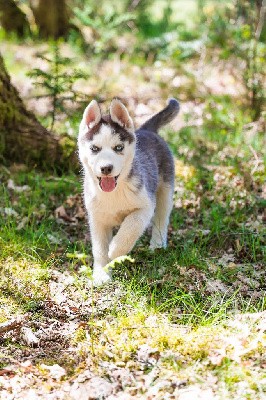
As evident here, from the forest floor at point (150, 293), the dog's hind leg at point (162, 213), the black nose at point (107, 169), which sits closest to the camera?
the forest floor at point (150, 293)

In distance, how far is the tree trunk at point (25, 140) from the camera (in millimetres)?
6922

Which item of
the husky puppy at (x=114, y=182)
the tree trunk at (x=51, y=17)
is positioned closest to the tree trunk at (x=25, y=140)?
the husky puppy at (x=114, y=182)

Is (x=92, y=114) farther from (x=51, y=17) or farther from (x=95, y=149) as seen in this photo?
(x=51, y=17)

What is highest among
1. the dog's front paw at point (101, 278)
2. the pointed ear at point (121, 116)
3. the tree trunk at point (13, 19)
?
the tree trunk at point (13, 19)

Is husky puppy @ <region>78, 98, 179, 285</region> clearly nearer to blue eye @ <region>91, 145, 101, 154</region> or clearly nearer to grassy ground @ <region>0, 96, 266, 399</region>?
blue eye @ <region>91, 145, 101, 154</region>

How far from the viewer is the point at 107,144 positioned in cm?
483

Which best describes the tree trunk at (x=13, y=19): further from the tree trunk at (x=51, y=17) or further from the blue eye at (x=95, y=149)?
the blue eye at (x=95, y=149)

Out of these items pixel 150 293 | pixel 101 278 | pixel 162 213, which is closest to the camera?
pixel 150 293

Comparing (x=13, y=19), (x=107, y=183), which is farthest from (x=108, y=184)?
(x=13, y=19)

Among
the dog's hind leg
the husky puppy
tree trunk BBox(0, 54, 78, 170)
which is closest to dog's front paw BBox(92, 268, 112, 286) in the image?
the husky puppy

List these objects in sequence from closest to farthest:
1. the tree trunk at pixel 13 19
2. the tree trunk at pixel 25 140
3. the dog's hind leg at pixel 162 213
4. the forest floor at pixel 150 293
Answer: the forest floor at pixel 150 293, the dog's hind leg at pixel 162 213, the tree trunk at pixel 25 140, the tree trunk at pixel 13 19

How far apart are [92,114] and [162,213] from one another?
57.5 inches

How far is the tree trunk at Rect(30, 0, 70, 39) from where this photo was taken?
13.1 metres

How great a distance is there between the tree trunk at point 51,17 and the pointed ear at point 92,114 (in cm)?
848
